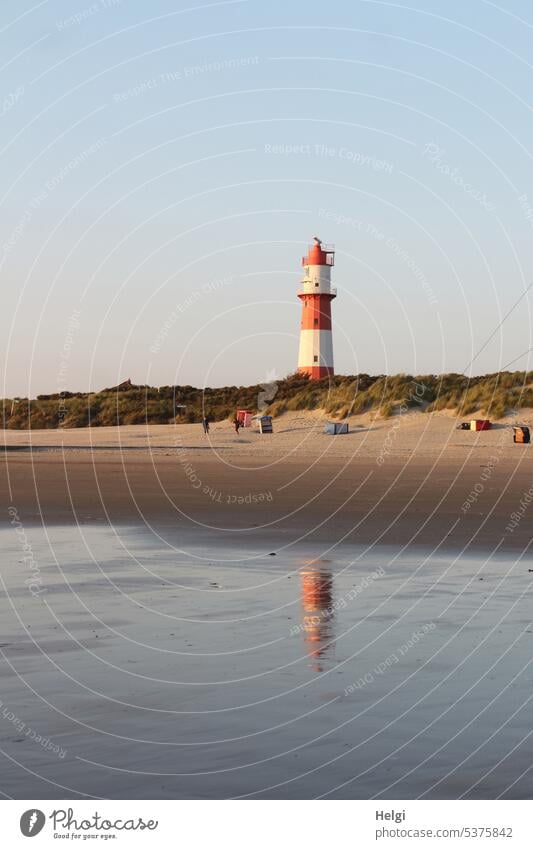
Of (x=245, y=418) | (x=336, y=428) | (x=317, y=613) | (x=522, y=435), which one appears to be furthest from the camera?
(x=245, y=418)

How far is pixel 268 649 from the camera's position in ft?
30.7

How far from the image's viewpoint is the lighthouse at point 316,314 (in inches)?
2783

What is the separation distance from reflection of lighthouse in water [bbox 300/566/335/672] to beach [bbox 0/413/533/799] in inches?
1.3

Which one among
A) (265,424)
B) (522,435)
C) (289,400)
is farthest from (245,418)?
(522,435)

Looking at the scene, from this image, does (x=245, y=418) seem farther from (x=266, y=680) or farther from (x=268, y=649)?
(x=266, y=680)

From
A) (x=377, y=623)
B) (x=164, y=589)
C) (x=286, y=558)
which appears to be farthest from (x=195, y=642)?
(x=286, y=558)

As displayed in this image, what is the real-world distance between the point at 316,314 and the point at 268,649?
63132mm

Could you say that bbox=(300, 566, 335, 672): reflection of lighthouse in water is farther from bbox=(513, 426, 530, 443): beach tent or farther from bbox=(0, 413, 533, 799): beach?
bbox=(513, 426, 530, 443): beach tent

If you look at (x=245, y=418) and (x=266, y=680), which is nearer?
(x=266, y=680)

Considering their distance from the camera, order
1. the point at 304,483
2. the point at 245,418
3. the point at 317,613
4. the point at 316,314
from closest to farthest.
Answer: the point at 317,613, the point at 304,483, the point at 245,418, the point at 316,314

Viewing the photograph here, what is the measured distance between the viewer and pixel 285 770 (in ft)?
21.0

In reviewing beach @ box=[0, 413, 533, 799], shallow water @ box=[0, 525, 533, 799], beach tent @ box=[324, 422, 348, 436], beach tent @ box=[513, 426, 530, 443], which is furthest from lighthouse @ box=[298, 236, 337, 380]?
shallow water @ box=[0, 525, 533, 799]

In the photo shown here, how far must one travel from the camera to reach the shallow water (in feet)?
20.8

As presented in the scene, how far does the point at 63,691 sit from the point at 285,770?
6.95 feet
